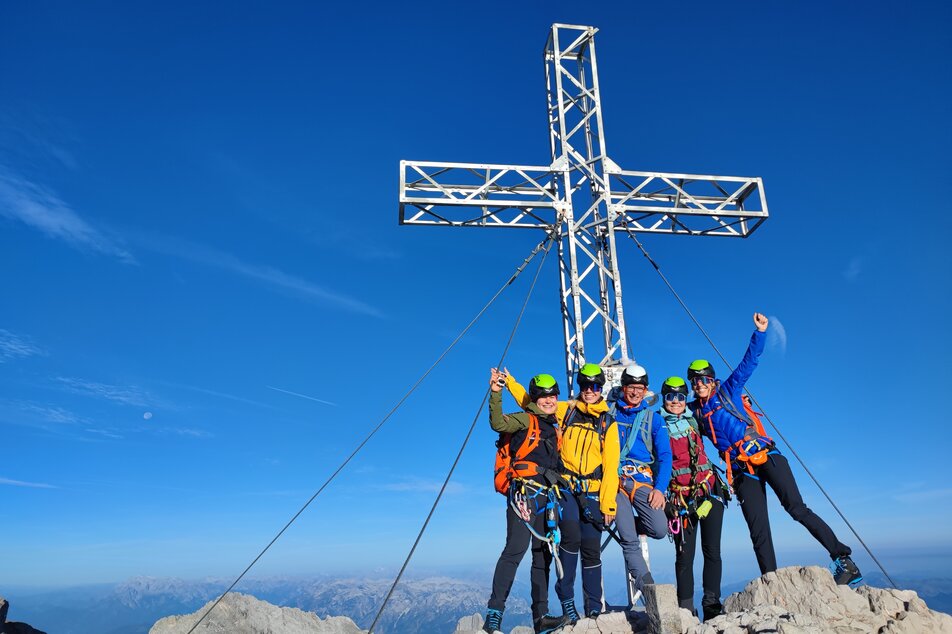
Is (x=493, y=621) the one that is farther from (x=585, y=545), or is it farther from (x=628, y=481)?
(x=628, y=481)

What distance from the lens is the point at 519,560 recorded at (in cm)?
564

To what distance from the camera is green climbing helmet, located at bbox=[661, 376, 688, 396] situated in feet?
21.6

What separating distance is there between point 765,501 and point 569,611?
2.49 metres

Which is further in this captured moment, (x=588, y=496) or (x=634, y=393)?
(x=634, y=393)

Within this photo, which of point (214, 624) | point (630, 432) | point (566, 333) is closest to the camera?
point (630, 432)

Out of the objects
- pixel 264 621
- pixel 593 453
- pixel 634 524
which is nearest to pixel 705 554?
pixel 634 524

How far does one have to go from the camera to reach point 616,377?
9852 millimetres

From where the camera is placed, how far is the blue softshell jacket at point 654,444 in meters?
6.18

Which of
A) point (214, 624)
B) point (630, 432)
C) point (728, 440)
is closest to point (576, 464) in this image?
point (630, 432)

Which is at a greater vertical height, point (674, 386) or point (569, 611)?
point (674, 386)

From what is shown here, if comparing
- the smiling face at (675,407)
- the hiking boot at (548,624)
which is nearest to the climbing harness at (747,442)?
the smiling face at (675,407)

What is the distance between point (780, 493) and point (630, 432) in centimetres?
165

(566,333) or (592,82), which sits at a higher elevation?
(592,82)

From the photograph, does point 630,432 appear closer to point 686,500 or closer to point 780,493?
point 686,500
